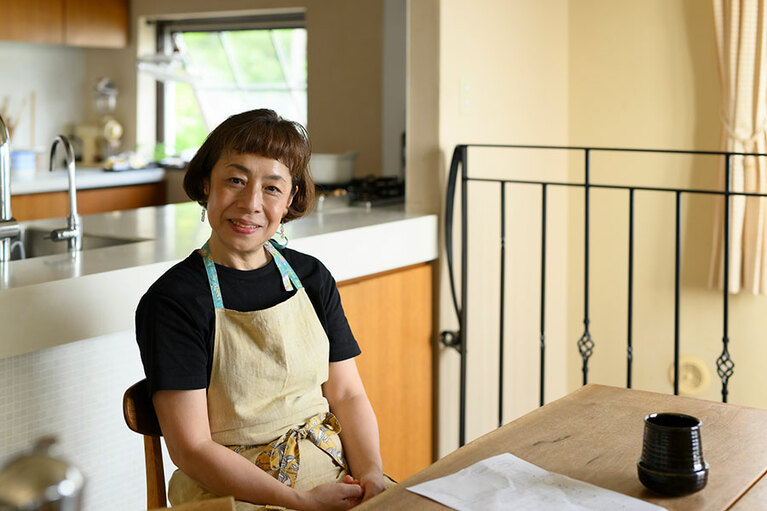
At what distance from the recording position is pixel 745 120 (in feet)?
11.1

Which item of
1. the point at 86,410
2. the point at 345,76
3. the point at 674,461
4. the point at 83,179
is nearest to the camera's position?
the point at 674,461

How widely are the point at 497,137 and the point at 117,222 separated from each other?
4.74 feet

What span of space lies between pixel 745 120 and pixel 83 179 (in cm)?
332

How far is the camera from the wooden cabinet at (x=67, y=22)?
190 inches

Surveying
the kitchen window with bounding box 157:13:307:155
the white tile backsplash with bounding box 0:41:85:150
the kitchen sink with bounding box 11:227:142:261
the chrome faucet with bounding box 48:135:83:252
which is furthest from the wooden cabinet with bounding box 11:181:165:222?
the chrome faucet with bounding box 48:135:83:252

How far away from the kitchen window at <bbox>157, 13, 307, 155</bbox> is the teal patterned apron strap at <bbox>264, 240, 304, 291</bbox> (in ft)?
11.2

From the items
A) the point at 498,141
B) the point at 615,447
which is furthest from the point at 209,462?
the point at 498,141

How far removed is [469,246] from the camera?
3328 millimetres

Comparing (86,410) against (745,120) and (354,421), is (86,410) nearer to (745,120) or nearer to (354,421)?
(354,421)

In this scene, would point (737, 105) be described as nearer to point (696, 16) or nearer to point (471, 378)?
point (696, 16)

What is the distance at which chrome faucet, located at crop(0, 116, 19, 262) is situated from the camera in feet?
7.34

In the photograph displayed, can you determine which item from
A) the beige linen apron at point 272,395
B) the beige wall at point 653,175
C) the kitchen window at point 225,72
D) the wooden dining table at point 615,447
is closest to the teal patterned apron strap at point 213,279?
the beige linen apron at point 272,395

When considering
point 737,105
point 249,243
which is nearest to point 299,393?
point 249,243

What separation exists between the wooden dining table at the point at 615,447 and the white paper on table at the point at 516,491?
0.02 meters
